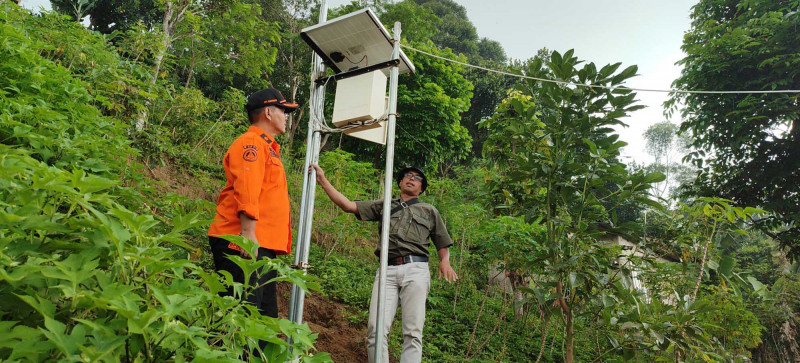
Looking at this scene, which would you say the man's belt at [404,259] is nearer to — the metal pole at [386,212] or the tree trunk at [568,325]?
the metal pole at [386,212]

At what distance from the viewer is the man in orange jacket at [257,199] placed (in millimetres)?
2178

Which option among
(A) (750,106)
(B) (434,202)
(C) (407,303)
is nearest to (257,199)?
(C) (407,303)

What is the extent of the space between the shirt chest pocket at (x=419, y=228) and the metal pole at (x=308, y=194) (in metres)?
0.75

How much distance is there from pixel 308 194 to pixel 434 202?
3.85 meters

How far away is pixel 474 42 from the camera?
24781 mm

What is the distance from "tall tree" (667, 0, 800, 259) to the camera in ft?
26.3

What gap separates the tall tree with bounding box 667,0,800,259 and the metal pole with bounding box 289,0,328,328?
26.9ft

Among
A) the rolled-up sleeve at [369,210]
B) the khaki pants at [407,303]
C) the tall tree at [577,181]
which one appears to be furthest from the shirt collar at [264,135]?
the tall tree at [577,181]

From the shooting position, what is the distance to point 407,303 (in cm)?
307

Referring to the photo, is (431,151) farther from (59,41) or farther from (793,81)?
(59,41)

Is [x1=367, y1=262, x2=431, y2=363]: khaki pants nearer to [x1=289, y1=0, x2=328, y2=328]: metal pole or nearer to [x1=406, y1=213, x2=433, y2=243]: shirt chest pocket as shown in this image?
[x1=406, y1=213, x2=433, y2=243]: shirt chest pocket

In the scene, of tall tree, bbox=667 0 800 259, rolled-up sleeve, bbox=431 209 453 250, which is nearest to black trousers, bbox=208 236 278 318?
rolled-up sleeve, bbox=431 209 453 250

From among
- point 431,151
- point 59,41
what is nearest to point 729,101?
point 431,151

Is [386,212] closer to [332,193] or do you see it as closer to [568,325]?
[332,193]
